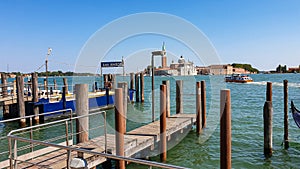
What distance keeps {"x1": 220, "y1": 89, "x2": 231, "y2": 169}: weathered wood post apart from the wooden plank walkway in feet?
9.28

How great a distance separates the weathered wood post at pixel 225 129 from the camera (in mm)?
5368

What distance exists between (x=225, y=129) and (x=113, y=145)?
10.6 feet

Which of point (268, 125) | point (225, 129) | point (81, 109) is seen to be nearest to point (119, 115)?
point (81, 109)

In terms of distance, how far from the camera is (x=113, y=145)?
23.2ft

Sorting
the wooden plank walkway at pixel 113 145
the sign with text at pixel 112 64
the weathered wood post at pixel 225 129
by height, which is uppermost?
the sign with text at pixel 112 64

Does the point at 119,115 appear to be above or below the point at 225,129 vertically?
above

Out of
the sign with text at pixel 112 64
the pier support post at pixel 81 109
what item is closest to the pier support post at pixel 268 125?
the pier support post at pixel 81 109

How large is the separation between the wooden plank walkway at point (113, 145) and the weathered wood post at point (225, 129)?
9.28 feet

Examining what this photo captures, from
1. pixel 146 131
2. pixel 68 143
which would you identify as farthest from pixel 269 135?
pixel 68 143

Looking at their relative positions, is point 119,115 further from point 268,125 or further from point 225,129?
point 268,125

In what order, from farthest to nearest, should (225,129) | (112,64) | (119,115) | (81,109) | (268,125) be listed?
(112,64), (268,125), (81,109), (119,115), (225,129)

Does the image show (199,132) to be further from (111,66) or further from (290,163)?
(111,66)

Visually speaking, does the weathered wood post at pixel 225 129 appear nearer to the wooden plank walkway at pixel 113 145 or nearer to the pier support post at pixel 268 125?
the wooden plank walkway at pixel 113 145

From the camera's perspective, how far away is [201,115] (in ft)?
40.9
